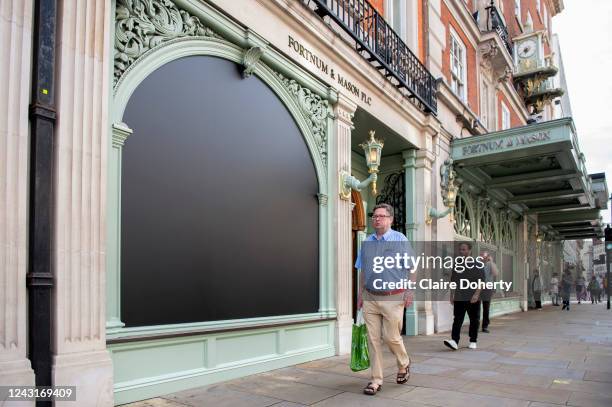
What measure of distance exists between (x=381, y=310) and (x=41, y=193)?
10.9 ft

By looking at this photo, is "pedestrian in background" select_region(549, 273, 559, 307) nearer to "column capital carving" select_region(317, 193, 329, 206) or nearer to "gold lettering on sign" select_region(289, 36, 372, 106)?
→ "gold lettering on sign" select_region(289, 36, 372, 106)

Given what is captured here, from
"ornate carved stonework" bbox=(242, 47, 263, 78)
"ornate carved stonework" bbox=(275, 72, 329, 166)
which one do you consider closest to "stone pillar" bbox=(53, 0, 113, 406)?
"ornate carved stonework" bbox=(242, 47, 263, 78)

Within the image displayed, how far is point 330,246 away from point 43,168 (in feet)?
14.8

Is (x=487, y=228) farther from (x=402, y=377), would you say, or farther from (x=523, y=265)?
(x=402, y=377)

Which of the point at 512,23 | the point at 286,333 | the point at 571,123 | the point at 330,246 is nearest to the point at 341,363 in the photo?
the point at 286,333

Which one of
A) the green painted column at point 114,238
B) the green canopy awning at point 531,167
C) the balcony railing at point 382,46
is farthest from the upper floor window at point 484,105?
the green painted column at point 114,238

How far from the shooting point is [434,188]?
12.1 meters

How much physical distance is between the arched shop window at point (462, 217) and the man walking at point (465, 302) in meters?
5.17

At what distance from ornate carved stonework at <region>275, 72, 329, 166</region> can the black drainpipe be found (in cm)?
353

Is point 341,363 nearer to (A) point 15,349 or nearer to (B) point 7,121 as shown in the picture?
(A) point 15,349

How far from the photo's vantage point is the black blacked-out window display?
4949 mm

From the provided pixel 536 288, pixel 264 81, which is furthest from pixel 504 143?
pixel 536 288

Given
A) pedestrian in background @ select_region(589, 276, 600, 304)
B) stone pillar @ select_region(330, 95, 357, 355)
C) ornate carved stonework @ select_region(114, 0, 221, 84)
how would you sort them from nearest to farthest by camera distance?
ornate carved stonework @ select_region(114, 0, 221, 84) → stone pillar @ select_region(330, 95, 357, 355) → pedestrian in background @ select_region(589, 276, 600, 304)

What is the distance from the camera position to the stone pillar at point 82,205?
13.6ft
